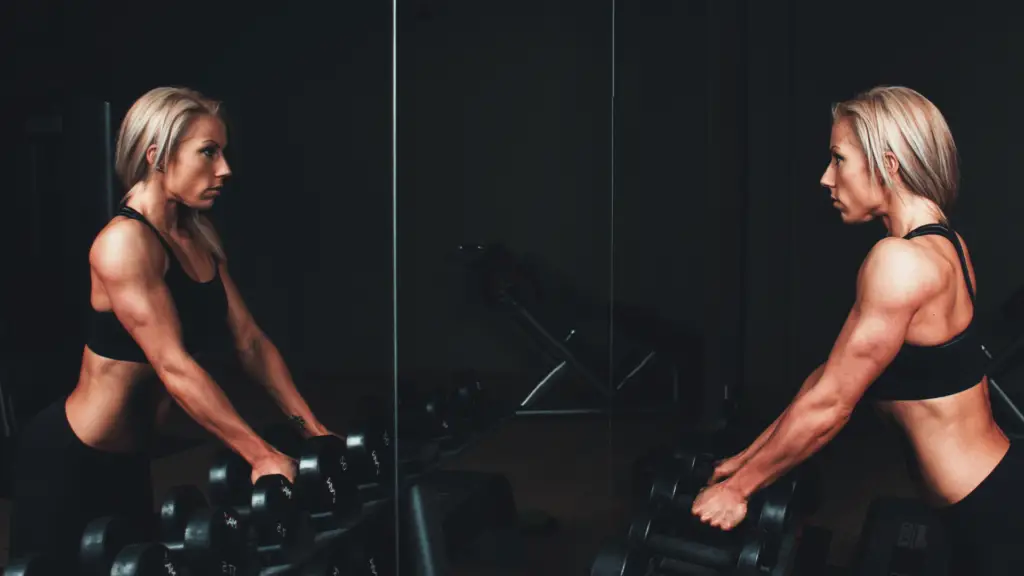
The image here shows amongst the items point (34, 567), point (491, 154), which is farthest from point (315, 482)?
point (491, 154)

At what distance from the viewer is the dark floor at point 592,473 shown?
2061 millimetres

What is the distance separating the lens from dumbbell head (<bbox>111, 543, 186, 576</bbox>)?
121 cm

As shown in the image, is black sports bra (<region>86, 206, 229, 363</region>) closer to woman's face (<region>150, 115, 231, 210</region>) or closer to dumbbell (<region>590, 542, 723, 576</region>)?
woman's face (<region>150, 115, 231, 210</region>)

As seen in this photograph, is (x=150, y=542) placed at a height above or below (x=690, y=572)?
above

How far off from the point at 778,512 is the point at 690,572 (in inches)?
8.0

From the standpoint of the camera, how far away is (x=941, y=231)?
5.82 feet

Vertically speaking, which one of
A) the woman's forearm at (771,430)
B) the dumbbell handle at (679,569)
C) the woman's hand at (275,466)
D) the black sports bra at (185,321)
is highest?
the black sports bra at (185,321)

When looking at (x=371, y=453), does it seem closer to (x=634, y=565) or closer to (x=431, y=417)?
(x=431, y=417)

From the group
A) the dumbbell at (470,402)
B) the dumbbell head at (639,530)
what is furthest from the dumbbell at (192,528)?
the dumbbell head at (639,530)

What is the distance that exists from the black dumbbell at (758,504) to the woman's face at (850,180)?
0.55 m

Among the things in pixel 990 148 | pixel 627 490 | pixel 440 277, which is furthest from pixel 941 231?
pixel 627 490

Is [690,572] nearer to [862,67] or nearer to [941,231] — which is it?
[941,231]

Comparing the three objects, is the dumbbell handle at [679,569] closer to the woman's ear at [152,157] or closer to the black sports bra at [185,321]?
the black sports bra at [185,321]

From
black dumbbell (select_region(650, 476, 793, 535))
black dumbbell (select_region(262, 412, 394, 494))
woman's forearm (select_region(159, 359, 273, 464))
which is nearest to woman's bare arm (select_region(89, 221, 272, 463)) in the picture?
woman's forearm (select_region(159, 359, 273, 464))
